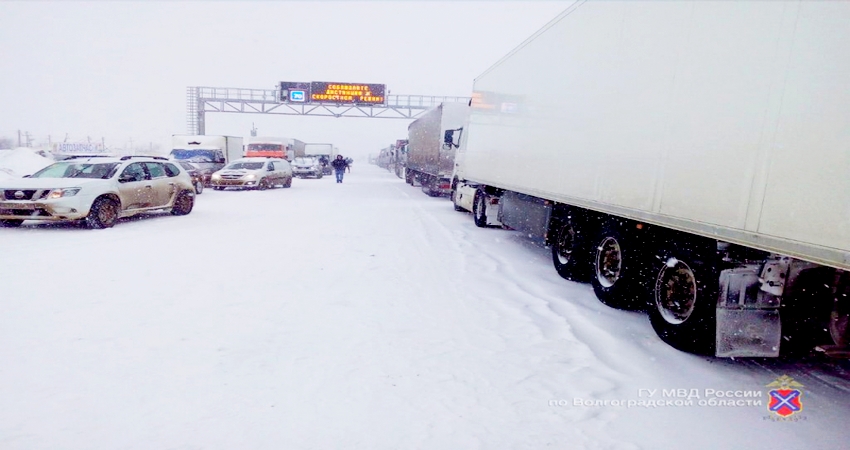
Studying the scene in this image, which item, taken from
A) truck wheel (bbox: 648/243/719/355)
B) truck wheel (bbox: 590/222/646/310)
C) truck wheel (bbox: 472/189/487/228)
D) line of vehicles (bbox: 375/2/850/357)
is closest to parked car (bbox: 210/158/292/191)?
truck wheel (bbox: 472/189/487/228)

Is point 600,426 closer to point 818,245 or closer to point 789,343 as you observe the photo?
point 818,245

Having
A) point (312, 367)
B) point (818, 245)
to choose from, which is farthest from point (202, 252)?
point (818, 245)

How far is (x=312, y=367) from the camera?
12.1 ft

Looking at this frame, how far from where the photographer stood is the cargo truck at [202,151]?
2355 cm

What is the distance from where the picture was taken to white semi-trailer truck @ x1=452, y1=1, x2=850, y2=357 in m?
2.74

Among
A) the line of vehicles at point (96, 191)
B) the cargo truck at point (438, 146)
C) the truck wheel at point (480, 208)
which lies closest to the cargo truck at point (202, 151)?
the cargo truck at point (438, 146)

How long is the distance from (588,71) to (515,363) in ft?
11.5

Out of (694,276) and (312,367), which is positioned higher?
(694,276)

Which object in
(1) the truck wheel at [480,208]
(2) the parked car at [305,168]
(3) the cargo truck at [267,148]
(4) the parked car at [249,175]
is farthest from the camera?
(2) the parked car at [305,168]

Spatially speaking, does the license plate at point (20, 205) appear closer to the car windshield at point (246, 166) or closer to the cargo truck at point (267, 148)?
the car windshield at point (246, 166)

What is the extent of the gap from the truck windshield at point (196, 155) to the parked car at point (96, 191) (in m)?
12.2

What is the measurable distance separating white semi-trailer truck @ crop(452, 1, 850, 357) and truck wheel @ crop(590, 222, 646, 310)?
2 cm

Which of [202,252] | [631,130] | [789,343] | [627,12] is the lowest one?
[202,252]

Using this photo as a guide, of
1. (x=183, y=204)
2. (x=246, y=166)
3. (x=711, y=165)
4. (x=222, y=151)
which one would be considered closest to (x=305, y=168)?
(x=222, y=151)
